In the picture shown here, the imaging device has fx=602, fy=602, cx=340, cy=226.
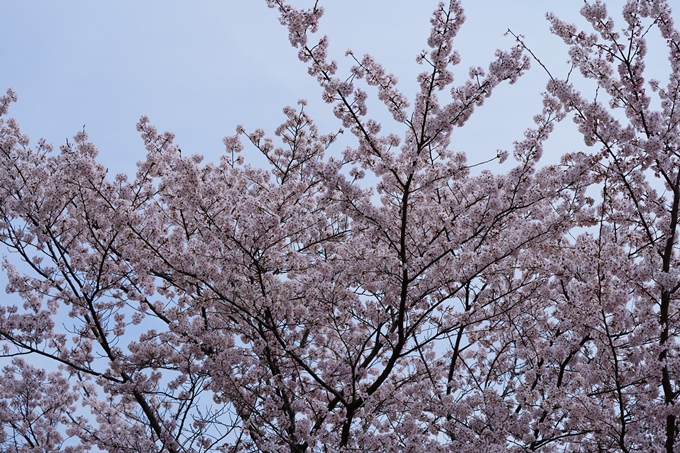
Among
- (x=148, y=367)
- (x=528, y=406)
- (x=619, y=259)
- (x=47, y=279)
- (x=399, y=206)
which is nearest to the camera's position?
(x=619, y=259)

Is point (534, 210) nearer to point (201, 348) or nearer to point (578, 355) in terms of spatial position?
point (578, 355)

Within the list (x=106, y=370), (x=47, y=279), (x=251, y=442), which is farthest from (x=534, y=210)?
(x=47, y=279)

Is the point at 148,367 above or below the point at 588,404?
above

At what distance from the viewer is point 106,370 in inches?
377

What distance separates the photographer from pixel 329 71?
694cm

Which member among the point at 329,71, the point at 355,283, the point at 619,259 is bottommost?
the point at 619,259

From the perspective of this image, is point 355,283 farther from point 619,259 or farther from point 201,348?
point 619,259

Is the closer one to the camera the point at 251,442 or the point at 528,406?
the point at 528,406

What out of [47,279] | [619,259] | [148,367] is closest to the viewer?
[619,259]

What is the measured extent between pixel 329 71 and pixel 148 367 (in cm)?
559

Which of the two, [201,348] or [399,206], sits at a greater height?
[399,206]

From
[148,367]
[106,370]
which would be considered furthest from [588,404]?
[106,370]

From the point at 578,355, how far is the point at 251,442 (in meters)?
4.86

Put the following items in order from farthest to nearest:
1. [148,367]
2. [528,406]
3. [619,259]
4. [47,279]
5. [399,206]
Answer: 1. [47,279]
2. [148,367]
3. [399,206]
4. [528,406]
5. [619,259]
